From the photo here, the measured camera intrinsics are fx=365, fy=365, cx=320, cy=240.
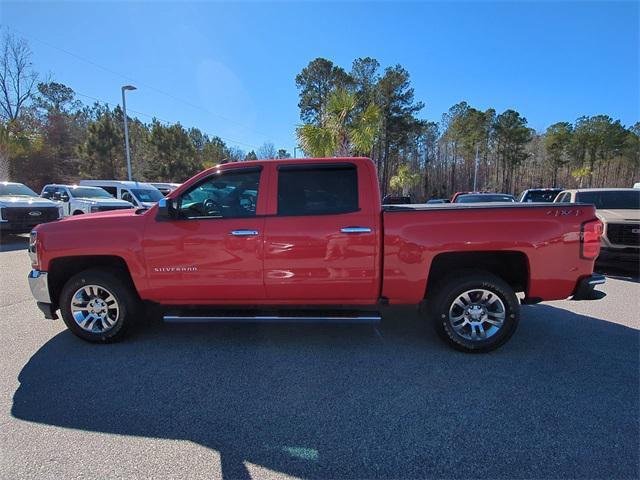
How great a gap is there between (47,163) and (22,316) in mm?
38199

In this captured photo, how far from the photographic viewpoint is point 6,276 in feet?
24.3

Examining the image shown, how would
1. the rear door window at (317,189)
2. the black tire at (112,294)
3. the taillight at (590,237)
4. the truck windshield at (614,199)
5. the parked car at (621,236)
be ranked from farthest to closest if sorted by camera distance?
1. the truck windshield at (614,199)
2. the parked car at (621,236)
3. the black tire at (112,294)
4. the rear door window at (317,189)
5. the taillight at (590,237)

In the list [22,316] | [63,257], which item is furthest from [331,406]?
[22,316]

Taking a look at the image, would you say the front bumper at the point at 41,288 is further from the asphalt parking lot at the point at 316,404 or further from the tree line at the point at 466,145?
the tree line at the point at 466,145

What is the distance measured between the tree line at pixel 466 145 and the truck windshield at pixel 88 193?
19.0m

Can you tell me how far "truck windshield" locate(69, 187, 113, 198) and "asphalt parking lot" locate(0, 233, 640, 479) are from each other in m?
12.1

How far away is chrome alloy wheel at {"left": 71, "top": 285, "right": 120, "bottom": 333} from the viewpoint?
13.4 ft

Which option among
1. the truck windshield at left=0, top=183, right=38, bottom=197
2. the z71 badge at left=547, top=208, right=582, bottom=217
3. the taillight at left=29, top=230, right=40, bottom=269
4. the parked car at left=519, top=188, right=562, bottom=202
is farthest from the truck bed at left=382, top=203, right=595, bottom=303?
the truck windshield at left=0, top=183, right=38, bottom=197

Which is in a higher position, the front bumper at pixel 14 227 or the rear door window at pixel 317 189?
the rear door window at pixel 317 189

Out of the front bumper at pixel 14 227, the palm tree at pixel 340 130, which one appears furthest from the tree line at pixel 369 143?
the front bumper at pixel 14 227

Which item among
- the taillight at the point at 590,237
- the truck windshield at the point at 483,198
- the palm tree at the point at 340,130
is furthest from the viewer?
the palm tree at the point at 340,130

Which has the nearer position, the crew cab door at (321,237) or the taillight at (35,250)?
the crew cab door at (321,237)

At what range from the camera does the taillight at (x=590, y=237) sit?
12.1 ft

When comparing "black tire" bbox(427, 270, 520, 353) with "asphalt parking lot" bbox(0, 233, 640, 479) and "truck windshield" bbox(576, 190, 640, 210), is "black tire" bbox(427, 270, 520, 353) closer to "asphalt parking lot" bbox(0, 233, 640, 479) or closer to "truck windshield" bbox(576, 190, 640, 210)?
"asphalt parking lot" bbox(0, 233, 640, 479)
